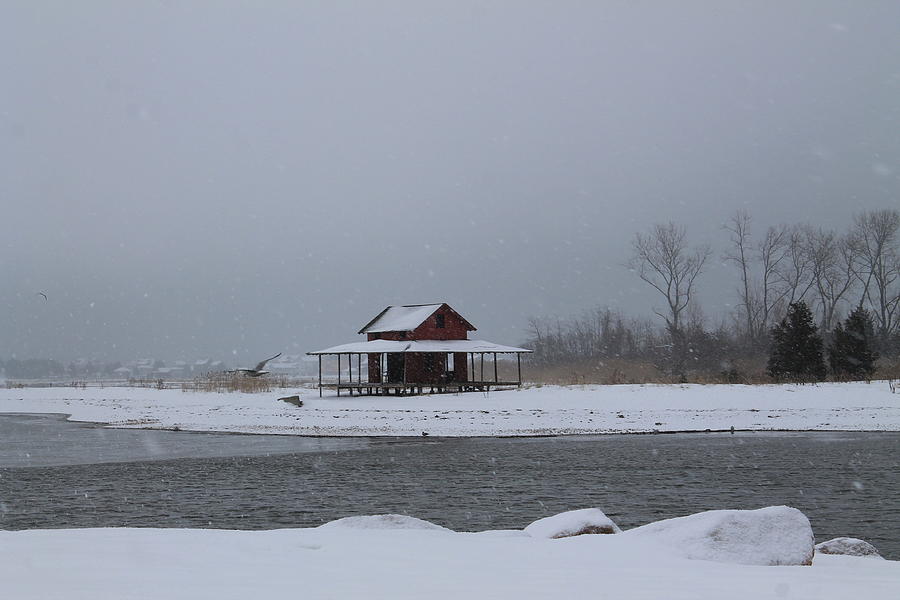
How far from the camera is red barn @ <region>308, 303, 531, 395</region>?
151 feet

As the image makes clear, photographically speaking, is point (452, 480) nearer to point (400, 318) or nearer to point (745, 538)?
point (745, 538)

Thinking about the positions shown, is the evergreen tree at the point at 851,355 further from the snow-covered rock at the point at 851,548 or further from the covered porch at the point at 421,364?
the snow-covered rock at the point at 851,548

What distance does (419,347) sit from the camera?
4559 cm

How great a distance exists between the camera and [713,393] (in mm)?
38969

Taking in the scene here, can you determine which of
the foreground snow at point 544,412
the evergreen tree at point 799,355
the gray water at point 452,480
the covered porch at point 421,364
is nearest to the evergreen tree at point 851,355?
the evergreen tree at point 799,355

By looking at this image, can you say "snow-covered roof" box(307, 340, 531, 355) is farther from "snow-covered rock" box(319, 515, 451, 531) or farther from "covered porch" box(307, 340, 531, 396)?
"snow-covered rock" box(319, 515, 451, 531)

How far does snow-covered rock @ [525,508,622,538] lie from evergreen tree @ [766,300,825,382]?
135 ft

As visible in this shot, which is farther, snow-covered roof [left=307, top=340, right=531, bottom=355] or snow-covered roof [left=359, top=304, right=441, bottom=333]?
snow-covered roof [left=359, top=304, right=441, bottom=333]

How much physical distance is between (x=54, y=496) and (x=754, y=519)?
455 inches

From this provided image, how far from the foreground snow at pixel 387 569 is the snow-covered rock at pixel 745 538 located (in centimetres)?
17

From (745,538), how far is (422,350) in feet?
123

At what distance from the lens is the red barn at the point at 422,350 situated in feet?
151

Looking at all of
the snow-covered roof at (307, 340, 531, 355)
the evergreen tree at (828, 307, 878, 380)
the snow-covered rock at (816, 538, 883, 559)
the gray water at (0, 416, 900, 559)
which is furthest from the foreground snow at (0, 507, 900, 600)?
the evergreen tree at (828, 307, 878, 380)

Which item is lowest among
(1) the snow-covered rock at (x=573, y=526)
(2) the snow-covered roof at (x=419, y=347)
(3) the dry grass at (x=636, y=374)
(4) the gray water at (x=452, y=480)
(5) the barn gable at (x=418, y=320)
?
(4) the gray water at (x=452, y=480)
